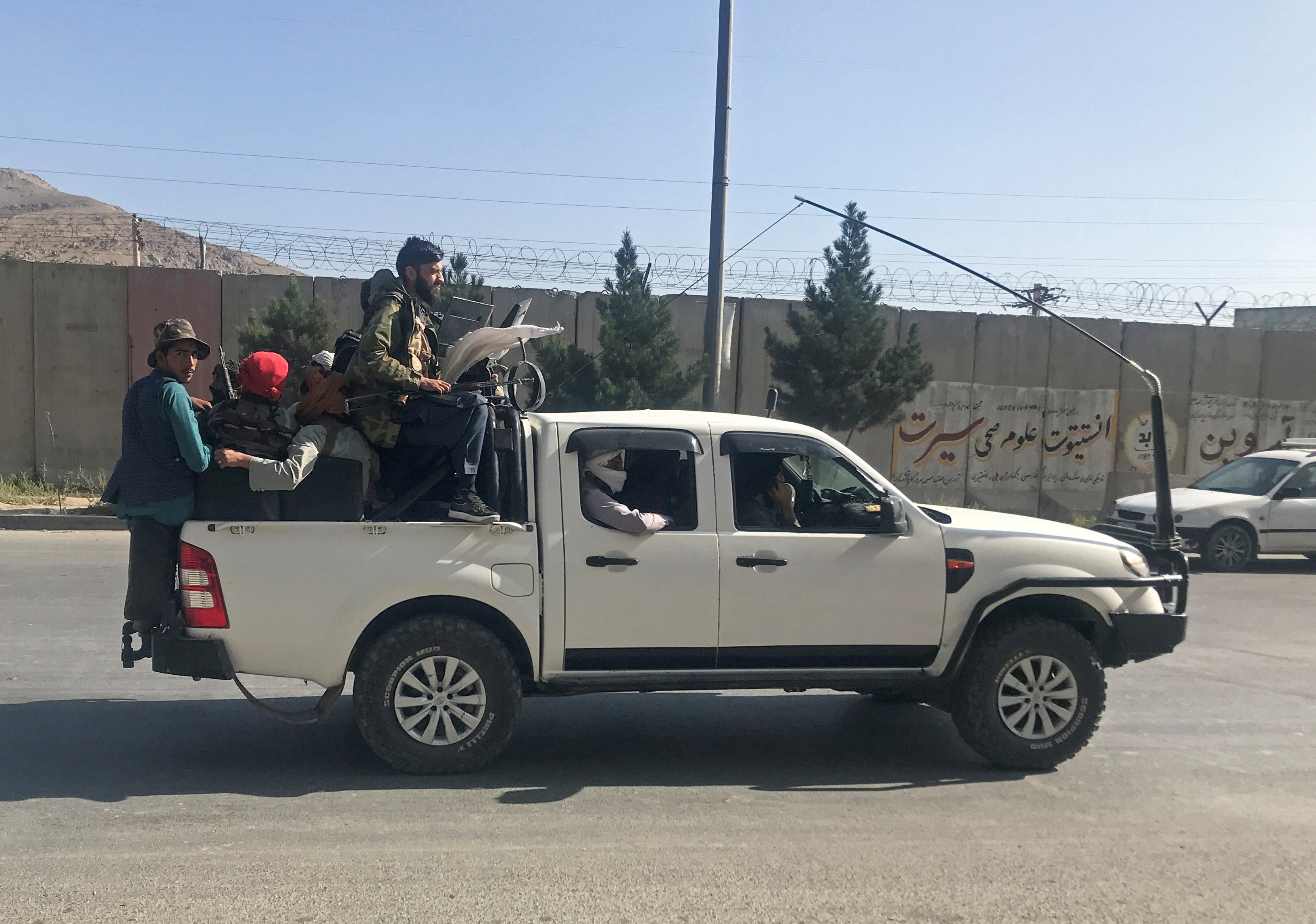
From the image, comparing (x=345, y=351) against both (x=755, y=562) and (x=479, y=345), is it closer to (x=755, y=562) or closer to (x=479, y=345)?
(x=479, y=345)

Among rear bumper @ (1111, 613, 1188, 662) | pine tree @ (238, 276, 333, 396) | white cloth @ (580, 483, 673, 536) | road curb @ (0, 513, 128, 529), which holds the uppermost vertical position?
pine tree @ (238, 276, 333, 396)

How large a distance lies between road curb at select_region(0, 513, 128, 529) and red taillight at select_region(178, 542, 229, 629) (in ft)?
38.2

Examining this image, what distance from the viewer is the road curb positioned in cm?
1513

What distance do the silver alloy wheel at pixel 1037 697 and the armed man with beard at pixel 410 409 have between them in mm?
2712

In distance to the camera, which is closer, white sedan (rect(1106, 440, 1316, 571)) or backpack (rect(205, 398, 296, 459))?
backpack (rect(205, 398, 296, 459))

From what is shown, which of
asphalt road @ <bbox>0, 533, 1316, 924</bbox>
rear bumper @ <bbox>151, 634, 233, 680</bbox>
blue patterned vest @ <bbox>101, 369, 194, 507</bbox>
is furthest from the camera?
blue patterned vest @ <bbox>101, 369, 194, 507</bbox>

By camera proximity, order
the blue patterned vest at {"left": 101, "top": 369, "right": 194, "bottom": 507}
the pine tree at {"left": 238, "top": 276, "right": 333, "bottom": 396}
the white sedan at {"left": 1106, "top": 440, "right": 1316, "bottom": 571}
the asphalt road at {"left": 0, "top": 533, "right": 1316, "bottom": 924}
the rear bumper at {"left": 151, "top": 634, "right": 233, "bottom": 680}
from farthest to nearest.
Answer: the pine tree at {"left": 238, "top": 276, "right": 333, "bottom": 396} < the white sedan at {"left": 1106, "top": 440, "right": 1316, "bottom": 571} < the blue patterned vest at {"left": 101, "top": 369, "right": 194, "bottom": 507} < the rear bumper at {"left": 151, "top": 634, "right": 233, "bottom": 680} < the asphalt road at {"left": 0, "top": 533, "right": 1316, "bottom": 924}

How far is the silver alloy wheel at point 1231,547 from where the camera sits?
14.3 m

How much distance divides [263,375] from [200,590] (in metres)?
1.07

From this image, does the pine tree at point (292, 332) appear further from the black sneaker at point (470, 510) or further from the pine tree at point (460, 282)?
the black sneaker at point (470, 510)

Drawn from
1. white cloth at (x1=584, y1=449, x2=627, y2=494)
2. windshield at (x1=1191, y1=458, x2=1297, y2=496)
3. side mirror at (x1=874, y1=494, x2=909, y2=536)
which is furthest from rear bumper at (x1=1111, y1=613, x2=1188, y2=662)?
windshield at (x1=1191, y1=458, x2=1297, y2=496)

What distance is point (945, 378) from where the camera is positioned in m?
21.4

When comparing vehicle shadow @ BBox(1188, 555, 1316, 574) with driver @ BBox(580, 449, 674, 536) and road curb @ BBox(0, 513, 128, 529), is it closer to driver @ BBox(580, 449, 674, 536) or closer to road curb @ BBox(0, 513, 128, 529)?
driver @ BBox(580, 449, 674, 536)

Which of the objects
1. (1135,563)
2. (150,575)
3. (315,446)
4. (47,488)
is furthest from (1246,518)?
(47,488)
